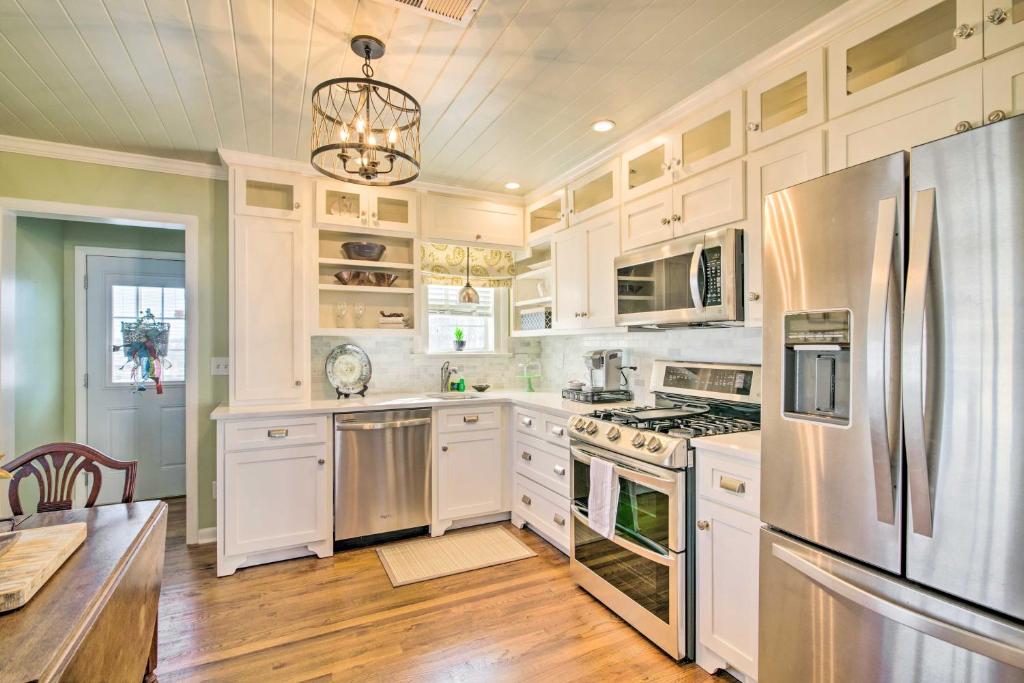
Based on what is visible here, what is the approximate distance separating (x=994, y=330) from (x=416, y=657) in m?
2.28

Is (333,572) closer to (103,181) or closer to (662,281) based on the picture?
(662,281)

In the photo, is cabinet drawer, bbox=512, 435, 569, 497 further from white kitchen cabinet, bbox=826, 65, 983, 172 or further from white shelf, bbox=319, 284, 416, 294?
white kitchen cabinet, bbox=826, 65, 983, 172

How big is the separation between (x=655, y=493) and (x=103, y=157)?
3.86 m

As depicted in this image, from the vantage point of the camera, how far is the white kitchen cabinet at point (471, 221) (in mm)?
3775

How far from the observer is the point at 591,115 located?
8.70 ft

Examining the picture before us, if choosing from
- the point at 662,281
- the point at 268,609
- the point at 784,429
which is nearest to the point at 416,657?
the point at 268,609

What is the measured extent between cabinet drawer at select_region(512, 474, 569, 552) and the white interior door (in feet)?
9.97

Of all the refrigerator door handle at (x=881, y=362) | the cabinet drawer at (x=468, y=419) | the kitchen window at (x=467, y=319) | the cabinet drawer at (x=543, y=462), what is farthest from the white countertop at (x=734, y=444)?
the kitchen window at (x=467, y=319)

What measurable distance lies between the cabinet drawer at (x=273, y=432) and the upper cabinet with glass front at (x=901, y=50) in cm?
308

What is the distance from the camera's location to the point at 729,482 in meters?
1.90

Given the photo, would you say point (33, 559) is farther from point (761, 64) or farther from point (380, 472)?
point (761, 64)

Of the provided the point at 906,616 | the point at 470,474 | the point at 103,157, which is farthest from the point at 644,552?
the point at 103,157

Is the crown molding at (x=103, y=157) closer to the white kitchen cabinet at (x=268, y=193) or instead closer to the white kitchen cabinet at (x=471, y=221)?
the white kitchen cabinet at (x=268, y=193)

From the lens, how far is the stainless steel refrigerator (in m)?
1.11
